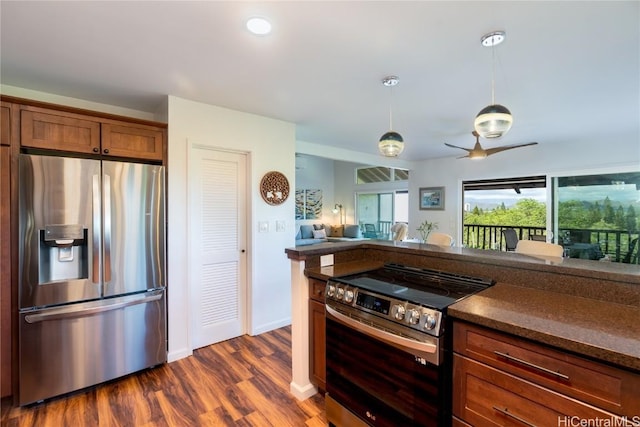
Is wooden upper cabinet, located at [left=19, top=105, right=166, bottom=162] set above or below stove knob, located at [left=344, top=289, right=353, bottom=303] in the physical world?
above

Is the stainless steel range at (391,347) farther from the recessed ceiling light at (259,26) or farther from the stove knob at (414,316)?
the recessed ceiling light at (259,26)

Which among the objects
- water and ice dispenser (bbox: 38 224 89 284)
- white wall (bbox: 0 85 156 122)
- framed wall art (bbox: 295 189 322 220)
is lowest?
water and ice dispenser (bbox: 38 224 89 284)

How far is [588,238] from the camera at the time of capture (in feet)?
15.8

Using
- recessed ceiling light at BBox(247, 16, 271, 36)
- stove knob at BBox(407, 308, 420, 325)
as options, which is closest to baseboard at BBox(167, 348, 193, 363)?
stove knob at BBox(407, 308, 420, 325)

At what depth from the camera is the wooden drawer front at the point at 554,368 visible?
3.28 ft

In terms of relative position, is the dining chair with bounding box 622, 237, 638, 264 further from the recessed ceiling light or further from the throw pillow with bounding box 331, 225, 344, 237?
the throw pillow with bounding box 331, 225, 344, 237

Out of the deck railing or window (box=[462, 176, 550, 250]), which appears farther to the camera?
window (box=[462, 176, 550, 250])

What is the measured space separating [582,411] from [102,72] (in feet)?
11.1

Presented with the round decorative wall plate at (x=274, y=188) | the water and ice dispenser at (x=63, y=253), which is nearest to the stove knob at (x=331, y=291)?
the round decorative wall plate at (x=274, y=188)

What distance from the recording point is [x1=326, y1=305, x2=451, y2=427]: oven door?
4.61ft

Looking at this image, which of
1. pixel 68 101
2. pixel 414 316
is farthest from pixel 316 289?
pixel 68 101

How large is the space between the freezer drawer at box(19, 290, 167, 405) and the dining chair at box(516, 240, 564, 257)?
9.96 feet

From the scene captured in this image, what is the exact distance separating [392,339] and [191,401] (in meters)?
1.65

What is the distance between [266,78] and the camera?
7.95ft
